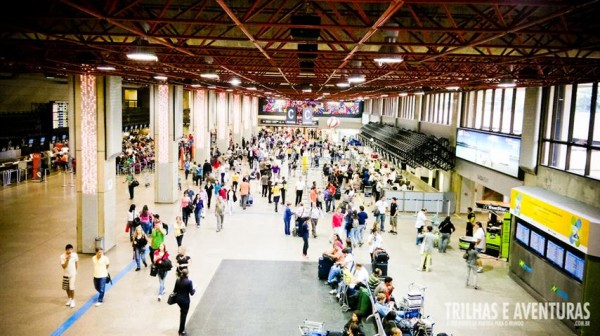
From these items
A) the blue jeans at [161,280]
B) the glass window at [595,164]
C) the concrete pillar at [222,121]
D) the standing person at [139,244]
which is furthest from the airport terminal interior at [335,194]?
the concrete pillar at [222,121]

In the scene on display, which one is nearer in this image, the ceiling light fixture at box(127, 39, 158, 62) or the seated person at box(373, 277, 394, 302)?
the ceiling light fixture at box(127, 39, 158, 62)

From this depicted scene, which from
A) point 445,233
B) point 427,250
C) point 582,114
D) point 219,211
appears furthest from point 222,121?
point 582,114

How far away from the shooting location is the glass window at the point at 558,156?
14281 millimetres

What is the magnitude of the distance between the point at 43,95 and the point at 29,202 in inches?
686

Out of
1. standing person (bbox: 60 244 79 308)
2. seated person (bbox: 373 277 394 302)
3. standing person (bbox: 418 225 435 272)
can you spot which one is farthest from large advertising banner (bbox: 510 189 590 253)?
standing person (bbox: 60 244 79 308)

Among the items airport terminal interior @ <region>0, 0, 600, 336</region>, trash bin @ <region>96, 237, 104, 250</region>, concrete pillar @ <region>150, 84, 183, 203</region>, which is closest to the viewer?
airport terminal interior @ <region>0, 0, 600, 336</region>

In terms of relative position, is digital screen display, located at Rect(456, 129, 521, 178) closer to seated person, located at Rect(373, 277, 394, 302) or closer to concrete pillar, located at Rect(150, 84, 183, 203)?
seated person, located at Rect(373, 277, 394, 302)

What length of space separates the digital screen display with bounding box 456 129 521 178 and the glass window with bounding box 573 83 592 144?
3.21 metres

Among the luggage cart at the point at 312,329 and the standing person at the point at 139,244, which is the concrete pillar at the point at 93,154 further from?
the luggage cart at the point at 312,329

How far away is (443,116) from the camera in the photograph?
28594 millimetres

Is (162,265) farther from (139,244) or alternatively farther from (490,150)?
(490,150)

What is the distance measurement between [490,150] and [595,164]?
6.92m

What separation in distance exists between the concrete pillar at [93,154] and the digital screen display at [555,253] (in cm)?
1301

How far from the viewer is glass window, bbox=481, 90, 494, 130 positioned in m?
21.3
